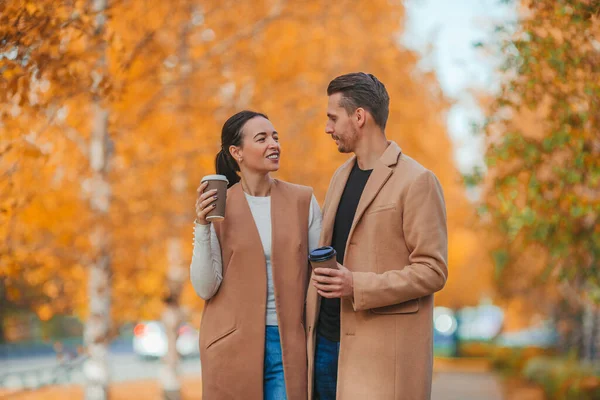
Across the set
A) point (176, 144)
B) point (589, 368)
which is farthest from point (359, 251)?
point (589, 368)

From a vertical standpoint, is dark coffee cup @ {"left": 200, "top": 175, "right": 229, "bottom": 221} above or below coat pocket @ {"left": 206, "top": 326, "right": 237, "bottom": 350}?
above

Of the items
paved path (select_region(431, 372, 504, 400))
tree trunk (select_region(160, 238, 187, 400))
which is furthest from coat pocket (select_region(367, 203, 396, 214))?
paved path (select_region(431, 372, 504, 400))

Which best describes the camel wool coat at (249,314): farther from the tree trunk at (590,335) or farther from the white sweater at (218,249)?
the tree trunk at (590,335)

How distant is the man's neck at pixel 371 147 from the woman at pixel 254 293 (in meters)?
0.36

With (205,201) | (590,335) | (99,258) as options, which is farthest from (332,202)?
(590,335)

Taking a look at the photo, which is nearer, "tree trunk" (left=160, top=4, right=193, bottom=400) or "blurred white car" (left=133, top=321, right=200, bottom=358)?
"tree trunk" (left=160, top=4, right=193, bottom=400)

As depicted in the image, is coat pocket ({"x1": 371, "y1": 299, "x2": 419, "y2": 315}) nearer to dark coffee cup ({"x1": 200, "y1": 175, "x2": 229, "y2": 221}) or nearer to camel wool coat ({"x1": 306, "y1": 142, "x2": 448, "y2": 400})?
camel wool coat ({"x1": 306, "y1": 142, "x2": 448, "y2": 400})

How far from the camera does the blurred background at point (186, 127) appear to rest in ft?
18.3

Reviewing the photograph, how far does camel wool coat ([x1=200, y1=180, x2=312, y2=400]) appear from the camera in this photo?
3.24 m

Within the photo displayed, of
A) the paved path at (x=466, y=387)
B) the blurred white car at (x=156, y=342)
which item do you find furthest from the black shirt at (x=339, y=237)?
the blurred white car at (x=156, y=342)

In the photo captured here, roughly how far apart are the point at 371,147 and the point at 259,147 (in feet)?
1.55

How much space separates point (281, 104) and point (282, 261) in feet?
24.0

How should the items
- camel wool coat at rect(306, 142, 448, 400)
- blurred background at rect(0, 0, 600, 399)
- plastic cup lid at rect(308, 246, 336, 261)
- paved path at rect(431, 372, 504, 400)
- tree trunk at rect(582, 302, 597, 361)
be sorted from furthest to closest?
tree trunk at rect(582, 302, 597, 361) < paved path at rect(431, 372, 504, 400) < blurred background at rect(0, 0, 600, 399) < camel wool coat at rect(306, 142, 448, 400) < plastic cup lid at rect(308, 246, 336, 261)

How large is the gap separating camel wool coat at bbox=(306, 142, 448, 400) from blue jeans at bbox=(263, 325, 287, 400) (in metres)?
0.27
